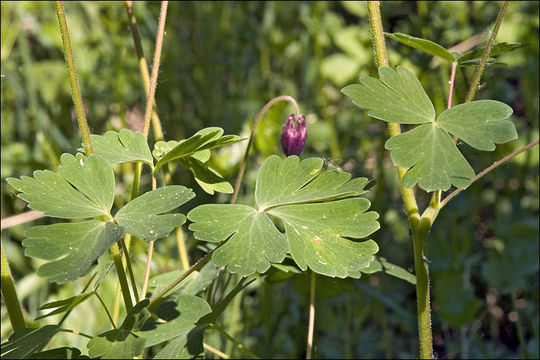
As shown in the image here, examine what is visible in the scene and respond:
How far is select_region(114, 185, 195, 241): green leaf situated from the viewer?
0.78m

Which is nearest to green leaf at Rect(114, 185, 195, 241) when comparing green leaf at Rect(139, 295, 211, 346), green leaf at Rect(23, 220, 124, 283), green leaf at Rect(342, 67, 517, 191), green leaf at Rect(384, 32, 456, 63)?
green leaf at Rect(23, 220, 124, 283)

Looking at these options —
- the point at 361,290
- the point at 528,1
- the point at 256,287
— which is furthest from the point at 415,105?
the point at 528,1

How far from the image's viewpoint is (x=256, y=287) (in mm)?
1820

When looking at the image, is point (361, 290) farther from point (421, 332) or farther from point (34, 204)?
point (34, 204)

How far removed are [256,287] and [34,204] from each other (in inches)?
42.2

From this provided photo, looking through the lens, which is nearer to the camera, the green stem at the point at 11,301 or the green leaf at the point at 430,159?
the green leaf at the point at 430,159

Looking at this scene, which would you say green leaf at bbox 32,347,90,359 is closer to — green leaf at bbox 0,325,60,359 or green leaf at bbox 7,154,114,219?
green leaf at bbox 0,325,60,359

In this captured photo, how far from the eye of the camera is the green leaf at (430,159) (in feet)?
2.69

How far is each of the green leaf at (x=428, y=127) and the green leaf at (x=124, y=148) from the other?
28 centimetres

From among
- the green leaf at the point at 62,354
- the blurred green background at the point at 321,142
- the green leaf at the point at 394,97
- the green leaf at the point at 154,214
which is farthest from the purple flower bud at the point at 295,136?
the green leaf at the point at 62,354

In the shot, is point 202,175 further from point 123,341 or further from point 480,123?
point 480,123

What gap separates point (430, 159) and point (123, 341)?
1.38 ft

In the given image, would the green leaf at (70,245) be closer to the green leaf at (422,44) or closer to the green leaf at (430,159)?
the green leaf at (430,159)

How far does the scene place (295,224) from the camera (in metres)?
0.86
